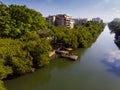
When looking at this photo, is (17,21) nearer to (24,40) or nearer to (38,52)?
(24,40)

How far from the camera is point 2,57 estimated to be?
13.1 metres

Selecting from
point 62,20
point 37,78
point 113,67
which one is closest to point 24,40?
point 37,78

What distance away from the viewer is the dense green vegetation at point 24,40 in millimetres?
13258

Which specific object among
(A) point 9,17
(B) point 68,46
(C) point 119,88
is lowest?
(C) point 119,88

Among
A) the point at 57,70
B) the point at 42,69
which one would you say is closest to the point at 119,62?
the point at 57,70

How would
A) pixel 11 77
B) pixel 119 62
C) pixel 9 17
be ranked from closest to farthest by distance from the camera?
pixel 11 77, pixel 119 62, pixel 9 17

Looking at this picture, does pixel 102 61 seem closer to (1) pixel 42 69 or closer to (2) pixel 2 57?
(1) pixel 42 69

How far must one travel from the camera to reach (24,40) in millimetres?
19062

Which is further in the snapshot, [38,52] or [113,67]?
[113,67]

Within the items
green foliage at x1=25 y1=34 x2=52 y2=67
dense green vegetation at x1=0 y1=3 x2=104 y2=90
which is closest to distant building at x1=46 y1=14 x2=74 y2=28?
dense green vegetation at x1=0 y1=3 x2=104 y2=90

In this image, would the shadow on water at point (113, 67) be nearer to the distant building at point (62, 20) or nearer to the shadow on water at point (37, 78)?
the shadow on water at point (37, 78)

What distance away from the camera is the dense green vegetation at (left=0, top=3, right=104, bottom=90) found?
522 inches

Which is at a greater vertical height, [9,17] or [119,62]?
[9,17]

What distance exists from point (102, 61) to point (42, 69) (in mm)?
6708
